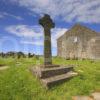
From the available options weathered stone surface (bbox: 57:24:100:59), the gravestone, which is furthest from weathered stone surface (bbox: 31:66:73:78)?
weathered stone surface (bbox: 57:24:100:59)

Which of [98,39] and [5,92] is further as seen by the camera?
[98,39]

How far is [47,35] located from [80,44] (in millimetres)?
28739

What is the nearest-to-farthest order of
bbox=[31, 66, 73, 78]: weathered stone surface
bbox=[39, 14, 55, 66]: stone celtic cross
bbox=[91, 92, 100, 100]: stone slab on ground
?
bbox=[91, 92, 100, 100]: stone slab on ground < bbox=[31, 66, 73, 78]: weathered stone surface < bbox=[39, 14, 55, 66]: stone celtic cross

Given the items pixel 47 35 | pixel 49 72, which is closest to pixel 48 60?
pixel 47 35

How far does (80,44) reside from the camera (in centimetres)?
4038

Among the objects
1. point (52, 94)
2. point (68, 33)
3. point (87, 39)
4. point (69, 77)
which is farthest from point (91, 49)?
point (52, 94)

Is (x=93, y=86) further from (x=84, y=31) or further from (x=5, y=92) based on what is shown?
(x=84, y=31)

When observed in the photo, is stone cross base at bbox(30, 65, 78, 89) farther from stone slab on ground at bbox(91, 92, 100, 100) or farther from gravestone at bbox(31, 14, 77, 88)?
stone slab on ground at bbox(91, 92, 100, 100)

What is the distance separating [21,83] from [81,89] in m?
2.68

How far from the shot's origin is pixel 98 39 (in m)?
38.8

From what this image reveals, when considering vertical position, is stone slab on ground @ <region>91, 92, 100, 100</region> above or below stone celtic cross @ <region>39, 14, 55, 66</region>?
below

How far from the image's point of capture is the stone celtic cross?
482 inches

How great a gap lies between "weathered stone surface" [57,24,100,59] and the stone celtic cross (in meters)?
27.5

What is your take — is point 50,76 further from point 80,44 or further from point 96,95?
point 80,44
